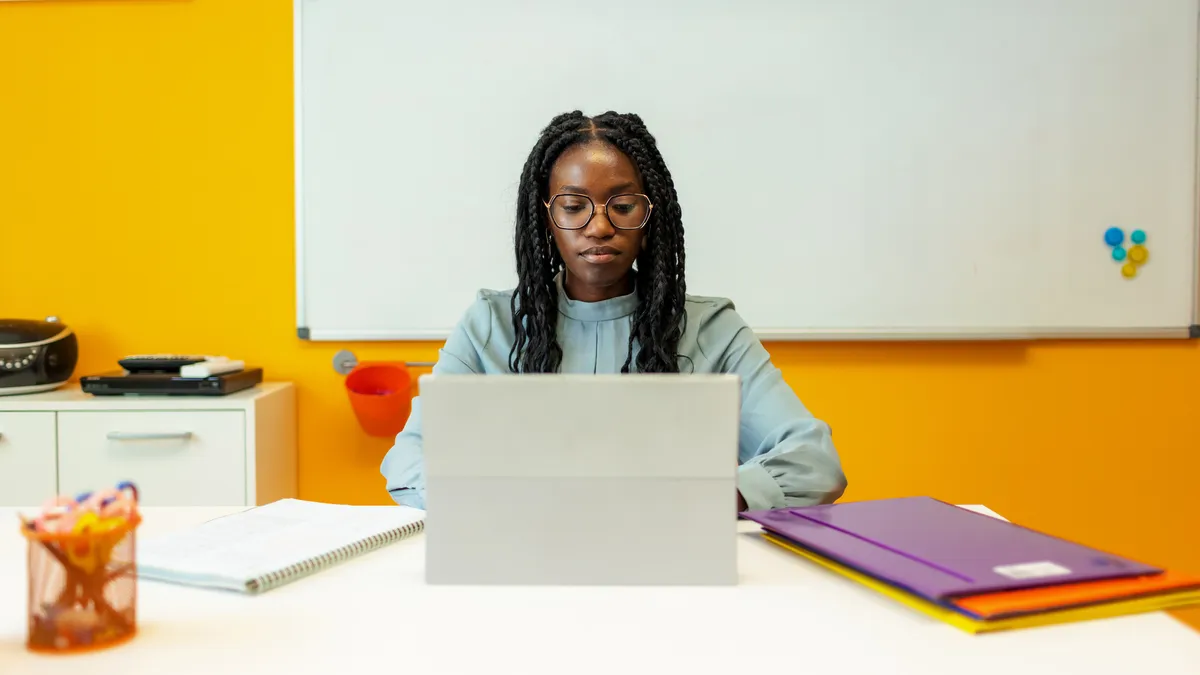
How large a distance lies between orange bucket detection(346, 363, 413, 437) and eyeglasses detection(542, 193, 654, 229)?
100 cm

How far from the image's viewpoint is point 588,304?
5.56 ft

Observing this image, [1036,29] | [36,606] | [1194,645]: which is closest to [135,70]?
[36,606]

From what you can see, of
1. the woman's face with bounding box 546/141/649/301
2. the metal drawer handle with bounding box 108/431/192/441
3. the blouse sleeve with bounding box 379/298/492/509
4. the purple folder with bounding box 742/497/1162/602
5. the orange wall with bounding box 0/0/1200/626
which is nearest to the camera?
the purple folder with bounding box 742/497/1162/602

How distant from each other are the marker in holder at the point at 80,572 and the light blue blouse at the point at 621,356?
642 mm

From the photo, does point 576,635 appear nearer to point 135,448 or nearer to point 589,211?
point 589,211

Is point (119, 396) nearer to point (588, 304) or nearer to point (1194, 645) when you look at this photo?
point (588, 304)

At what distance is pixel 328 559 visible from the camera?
94 cm

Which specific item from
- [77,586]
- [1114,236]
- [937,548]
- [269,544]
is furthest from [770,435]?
[1114,236]

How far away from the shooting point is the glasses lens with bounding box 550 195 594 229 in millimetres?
1584

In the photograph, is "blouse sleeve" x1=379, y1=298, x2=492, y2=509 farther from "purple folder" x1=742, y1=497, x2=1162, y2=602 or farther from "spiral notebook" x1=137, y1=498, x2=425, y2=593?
"purple folder" x1=742, y1=497, x2=1162, y2=602

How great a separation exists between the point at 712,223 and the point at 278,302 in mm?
1178

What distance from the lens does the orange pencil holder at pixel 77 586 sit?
27.5 inches

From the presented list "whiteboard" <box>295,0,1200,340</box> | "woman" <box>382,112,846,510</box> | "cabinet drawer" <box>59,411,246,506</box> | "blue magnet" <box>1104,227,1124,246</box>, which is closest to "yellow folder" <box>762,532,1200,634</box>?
"woman" <box>382,112,846,510</box>

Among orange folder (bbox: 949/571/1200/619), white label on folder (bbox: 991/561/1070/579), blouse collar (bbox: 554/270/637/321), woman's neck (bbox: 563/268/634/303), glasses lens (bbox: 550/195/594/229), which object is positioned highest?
glasses lens (bbox: 550/195/594/229)
